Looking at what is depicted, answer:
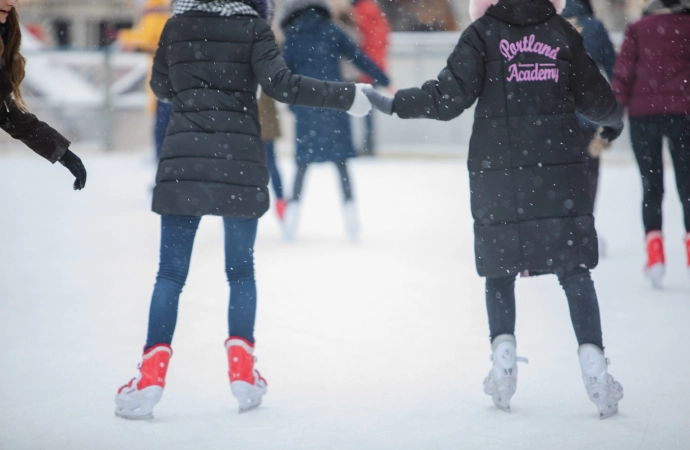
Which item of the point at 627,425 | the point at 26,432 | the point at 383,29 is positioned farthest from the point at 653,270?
the point at 383,29

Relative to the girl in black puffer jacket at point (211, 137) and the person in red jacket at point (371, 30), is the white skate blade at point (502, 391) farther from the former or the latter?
the person in red jacket at point (371, 30)

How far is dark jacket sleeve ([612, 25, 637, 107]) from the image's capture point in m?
4.61

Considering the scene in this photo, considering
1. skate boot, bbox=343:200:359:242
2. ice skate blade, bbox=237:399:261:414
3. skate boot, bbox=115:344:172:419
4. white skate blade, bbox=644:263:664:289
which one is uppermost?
skate boot, bbox=115:344:172:419

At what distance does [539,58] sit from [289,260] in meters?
3.17

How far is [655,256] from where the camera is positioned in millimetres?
4711

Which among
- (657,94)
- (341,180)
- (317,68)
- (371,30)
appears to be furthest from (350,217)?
(371,30)

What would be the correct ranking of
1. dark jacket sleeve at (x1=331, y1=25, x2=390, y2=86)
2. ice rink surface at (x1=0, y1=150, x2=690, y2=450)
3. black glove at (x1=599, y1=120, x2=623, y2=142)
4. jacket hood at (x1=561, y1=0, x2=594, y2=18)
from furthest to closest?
dark jacket sleeve at (x1=331, y1=25, x2=390, y2=86) → jacket hood at (x1=561, y1=0, x2=594, y2=18) → black glove at (x1=599, y1=120, x2=623, y2=142) → ice rink surface at (x1=0, y1=150, x2=690, y2=450)

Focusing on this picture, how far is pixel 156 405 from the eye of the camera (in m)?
3.00

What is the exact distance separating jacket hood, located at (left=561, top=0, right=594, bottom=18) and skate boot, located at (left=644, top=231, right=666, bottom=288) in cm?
125

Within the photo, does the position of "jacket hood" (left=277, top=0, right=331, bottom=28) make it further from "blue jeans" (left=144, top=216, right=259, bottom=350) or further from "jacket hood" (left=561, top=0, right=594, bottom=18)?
"blue jeans" (left=144, top=216, right=259, bottom=350)

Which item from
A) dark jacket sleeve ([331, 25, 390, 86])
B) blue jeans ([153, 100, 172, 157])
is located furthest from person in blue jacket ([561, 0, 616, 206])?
blue jeans ([153, 100, 172, 157])

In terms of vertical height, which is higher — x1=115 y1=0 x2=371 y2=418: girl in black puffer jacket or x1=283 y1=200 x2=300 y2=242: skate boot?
x1=115 y1=0 x2=371 y2=418: girl in black puffer jacket

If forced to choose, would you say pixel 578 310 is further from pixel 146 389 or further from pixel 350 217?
pixel 350 217

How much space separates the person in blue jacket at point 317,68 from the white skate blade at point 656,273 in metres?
2.25
